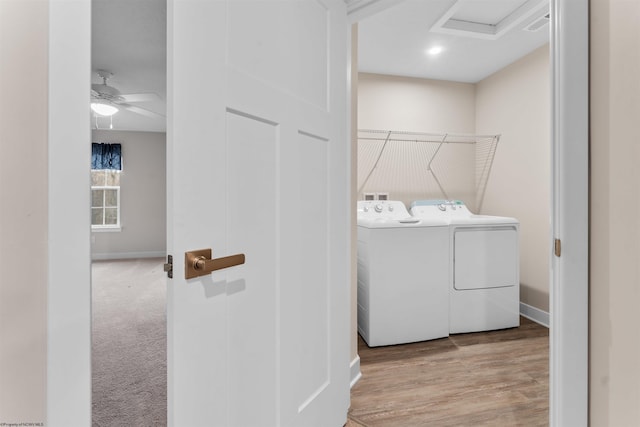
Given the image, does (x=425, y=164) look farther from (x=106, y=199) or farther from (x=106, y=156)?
(x=106, y=199)

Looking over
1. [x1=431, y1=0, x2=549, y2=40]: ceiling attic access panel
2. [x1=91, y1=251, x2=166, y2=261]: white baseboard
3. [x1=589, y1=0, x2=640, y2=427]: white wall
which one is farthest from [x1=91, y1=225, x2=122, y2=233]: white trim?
[x1=589, y1=0, x2=640, y2=427]: white wall

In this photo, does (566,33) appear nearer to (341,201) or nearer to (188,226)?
(341,201)

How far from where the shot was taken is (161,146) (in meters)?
6.06

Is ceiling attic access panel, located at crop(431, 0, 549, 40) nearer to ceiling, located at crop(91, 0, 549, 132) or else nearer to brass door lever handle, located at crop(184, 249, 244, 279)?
ceiling, located at crop(91, 0, 549, 132)

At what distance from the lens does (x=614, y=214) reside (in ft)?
2.99

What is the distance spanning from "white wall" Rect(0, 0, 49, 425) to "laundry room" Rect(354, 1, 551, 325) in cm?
217

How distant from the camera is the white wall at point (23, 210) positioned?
0.49 meters

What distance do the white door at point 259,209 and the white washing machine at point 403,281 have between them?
853mm

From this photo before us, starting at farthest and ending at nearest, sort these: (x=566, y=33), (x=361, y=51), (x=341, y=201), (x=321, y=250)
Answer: (x=361, y=51) → (x=341, y=201) → (x=321, y=250) → (x=566, y=33)

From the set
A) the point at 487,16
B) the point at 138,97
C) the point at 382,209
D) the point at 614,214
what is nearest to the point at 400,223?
the point at 382,209

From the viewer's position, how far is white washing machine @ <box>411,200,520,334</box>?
2389 mm

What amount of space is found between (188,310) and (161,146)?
619 centimetres

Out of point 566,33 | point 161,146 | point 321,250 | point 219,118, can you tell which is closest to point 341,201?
point 321,250

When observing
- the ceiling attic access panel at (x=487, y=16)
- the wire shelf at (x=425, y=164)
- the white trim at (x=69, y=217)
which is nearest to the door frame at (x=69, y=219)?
the white trim at (x=69, y=217)
